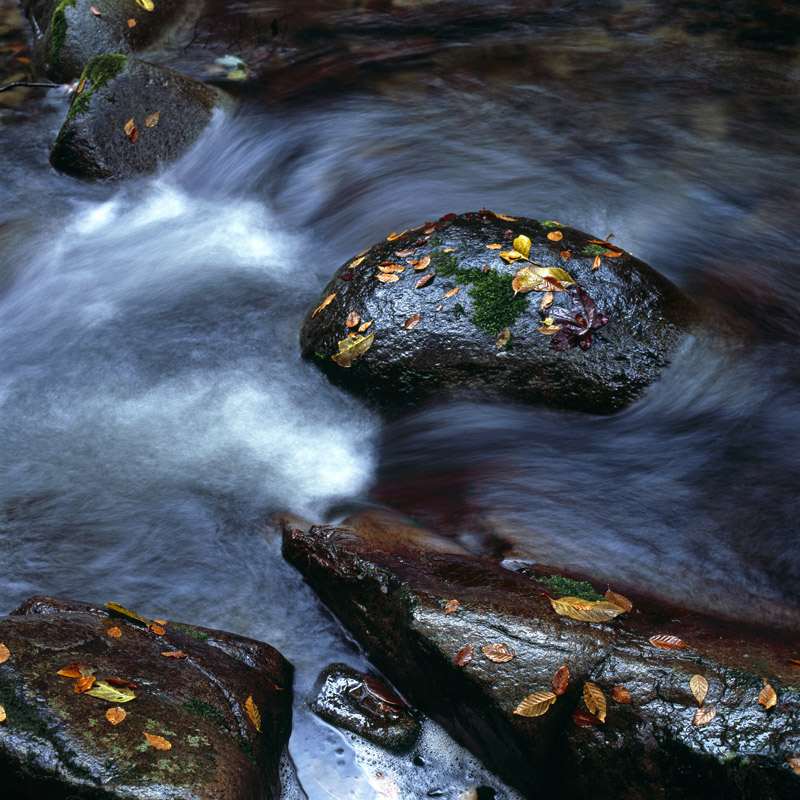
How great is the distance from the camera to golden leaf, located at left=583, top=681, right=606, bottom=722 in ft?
10.2

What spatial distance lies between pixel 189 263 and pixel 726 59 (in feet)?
21.1

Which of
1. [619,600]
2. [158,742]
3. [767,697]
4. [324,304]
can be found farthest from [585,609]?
[324,304]

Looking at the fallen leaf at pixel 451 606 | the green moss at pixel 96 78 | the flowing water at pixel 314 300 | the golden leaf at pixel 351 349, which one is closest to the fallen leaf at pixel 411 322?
the golden leaf at pixel 351 349

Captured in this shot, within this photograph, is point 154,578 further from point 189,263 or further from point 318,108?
point 318,108

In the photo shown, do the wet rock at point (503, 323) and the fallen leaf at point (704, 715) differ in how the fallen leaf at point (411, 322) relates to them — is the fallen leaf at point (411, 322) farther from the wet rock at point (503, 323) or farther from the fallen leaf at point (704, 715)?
the fallen leaf at point (704, 715)

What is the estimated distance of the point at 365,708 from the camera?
3.69 m

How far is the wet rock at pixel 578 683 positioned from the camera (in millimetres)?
2912

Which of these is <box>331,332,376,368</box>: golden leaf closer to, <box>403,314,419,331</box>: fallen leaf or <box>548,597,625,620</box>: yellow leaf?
<box>403,314,419,331</box>: fallen leaf

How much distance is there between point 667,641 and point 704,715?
0.39 meters

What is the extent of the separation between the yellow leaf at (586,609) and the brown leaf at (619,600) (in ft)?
0.15

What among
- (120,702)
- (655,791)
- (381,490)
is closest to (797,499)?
(655,791)

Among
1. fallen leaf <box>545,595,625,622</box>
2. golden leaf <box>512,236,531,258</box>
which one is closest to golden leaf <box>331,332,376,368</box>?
golden leaf <box>512,236,531,258</box>

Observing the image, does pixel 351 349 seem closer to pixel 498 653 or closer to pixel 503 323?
pixel 503 323

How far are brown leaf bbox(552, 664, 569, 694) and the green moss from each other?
7.48 metres
